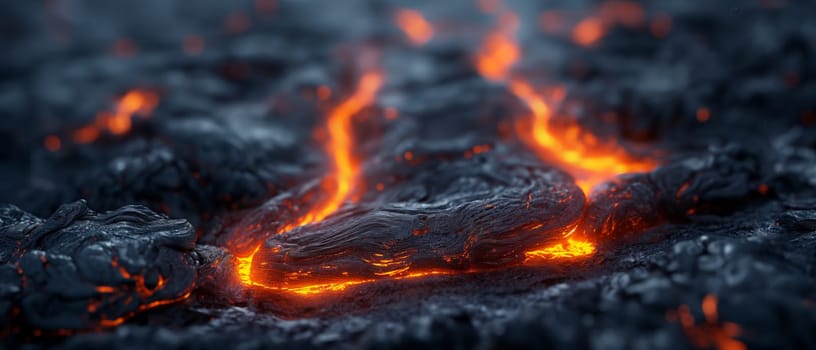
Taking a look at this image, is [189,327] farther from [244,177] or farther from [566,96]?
[566,96]

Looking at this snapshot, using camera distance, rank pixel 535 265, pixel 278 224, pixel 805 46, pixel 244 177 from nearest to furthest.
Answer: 1. pixel 535 265
2. pixel 278 224
3. pixel 244 177
4. pixel 805 46

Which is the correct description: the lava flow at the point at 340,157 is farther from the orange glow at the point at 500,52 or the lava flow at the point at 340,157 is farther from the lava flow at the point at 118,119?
the lava flow at the point at 118,119

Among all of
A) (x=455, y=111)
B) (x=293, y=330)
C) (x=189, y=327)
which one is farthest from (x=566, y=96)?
(x=189, y=327)

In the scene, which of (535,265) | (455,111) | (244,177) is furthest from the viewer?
(455,111)

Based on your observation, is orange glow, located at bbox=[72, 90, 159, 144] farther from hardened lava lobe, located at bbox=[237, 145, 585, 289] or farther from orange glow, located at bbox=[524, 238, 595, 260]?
orange glow, located at bbox=[524, 238, 595, 260]

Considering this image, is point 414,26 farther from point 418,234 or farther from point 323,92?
point 418,234

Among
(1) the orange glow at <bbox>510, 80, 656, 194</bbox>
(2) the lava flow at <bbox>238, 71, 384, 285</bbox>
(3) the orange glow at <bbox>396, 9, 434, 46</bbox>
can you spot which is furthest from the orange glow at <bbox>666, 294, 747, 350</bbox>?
(3) the orange glow at <bbox>396, 9, 434, 46</bbox>
